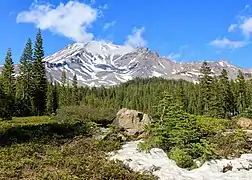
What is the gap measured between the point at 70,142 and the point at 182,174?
25.6ft

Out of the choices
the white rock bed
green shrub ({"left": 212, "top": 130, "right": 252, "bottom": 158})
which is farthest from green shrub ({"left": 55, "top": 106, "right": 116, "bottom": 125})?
the white rock bed

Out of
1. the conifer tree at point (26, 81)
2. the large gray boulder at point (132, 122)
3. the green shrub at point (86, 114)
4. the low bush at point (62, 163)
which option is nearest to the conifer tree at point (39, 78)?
the conifer tree at point (26, 81)

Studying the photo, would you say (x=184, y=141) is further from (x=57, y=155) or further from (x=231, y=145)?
(x=57, y=155)

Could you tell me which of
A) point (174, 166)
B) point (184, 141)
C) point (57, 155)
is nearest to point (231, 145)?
point (184, 141)

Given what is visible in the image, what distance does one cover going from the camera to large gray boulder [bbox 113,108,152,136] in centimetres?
2519

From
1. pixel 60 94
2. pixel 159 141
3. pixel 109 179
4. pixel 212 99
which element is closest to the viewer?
pixel 109 179

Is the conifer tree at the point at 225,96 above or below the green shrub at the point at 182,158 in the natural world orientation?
above

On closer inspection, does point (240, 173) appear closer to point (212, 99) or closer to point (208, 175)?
point (208, 175)

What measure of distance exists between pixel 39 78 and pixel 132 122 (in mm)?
50929

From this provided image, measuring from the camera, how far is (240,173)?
14.9 metres

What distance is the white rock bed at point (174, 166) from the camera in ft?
47.6

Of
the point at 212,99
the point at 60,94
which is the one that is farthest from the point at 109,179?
the point at 60,94

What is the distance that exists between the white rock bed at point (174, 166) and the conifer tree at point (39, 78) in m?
57.4

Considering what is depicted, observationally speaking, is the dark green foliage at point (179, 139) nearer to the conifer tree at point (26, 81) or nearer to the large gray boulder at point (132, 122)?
Answer: the large gray boulder at point (132, 122)
